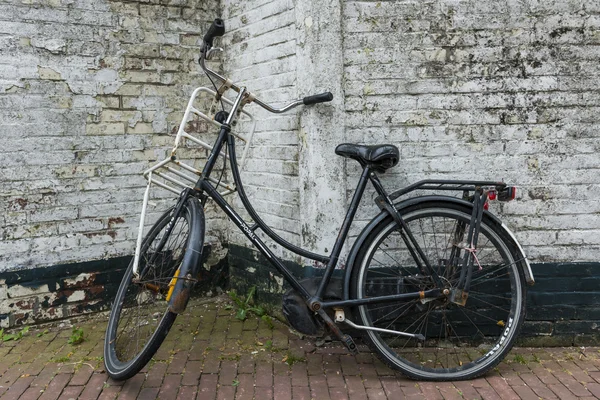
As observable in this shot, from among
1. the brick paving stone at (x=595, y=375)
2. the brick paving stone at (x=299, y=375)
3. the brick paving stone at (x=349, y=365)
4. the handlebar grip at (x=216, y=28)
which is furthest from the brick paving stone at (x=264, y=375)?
the handlebar grip at (x=216, y=28)

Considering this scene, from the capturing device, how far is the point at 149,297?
148 inches

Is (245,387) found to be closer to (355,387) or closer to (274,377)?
(274,377)

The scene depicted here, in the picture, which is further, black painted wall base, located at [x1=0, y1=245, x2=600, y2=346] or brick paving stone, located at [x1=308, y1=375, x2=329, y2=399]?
black painted wall base, located at [x1=0, y1=245, x2=600, y2=346]

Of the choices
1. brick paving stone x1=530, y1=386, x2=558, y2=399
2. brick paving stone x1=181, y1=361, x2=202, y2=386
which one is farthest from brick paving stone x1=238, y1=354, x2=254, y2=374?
brick paving stone x1=530, y1=386, x2=558, y2=399

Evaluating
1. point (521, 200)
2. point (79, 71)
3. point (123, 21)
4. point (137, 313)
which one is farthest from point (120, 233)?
point (521, 200)

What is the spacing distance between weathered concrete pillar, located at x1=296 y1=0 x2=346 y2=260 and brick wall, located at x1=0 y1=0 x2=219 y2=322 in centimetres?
119

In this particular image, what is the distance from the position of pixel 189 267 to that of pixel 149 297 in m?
0.95

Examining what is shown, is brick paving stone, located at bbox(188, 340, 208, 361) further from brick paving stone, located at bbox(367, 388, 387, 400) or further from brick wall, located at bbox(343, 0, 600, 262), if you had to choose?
brick wall, located at bbox(343, 0, 600, 262)

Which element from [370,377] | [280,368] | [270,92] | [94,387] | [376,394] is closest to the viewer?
[376,394]

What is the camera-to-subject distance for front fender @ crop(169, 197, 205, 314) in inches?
115

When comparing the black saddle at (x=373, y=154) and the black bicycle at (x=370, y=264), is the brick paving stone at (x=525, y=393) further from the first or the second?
the black saddle at (x=373, y=154)

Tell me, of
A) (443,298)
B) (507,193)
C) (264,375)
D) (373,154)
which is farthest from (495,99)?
(264,375)

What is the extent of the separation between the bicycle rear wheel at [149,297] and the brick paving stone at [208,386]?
0.36 m

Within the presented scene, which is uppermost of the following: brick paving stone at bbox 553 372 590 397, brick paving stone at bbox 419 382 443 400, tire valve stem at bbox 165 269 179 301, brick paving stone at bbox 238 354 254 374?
tire valve stem at bbox 165 269 179 301
